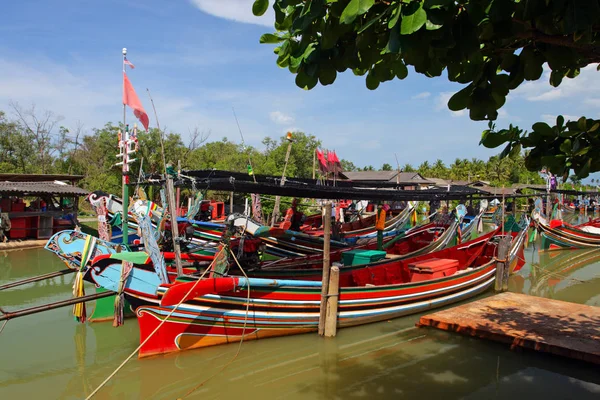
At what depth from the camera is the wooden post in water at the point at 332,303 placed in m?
7.12

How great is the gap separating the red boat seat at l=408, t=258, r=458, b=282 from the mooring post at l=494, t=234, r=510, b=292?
1.67 meters

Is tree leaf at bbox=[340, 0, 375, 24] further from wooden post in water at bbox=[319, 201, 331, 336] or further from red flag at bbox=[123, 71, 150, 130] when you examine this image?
red flag at bbox=[123, 71, 150, 130]

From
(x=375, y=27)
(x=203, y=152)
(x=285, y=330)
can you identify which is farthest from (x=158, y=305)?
(x=203, y=152)

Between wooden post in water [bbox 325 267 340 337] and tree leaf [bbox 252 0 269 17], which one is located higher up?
tree leaf [bbox 252 0 269 17]

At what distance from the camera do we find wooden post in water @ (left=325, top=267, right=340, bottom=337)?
280 inches

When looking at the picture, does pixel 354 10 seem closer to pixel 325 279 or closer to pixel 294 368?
pixel 294 368

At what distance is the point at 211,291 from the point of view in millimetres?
6062

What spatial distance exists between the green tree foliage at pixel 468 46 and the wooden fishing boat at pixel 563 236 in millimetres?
17051

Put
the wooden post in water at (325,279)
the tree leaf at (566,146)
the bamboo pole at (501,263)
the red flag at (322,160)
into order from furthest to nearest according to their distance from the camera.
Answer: the red flag at (322,160)
the bamboo pole at (501,263)
the wooden post in water at (325,279)
the tree leaf at (566,146)

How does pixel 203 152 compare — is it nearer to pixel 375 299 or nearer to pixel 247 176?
pixel 247 176

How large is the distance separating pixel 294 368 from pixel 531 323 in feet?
13.4

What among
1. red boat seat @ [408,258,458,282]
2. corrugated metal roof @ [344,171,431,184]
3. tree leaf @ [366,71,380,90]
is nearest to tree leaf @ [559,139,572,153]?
tree leaf @ [366,71,380,90]

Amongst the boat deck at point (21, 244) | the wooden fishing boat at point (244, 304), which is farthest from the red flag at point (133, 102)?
the boat deck at point (21, 244)

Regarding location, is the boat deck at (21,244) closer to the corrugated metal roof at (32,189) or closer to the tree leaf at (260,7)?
the corrugated metal roof at (32,189)
